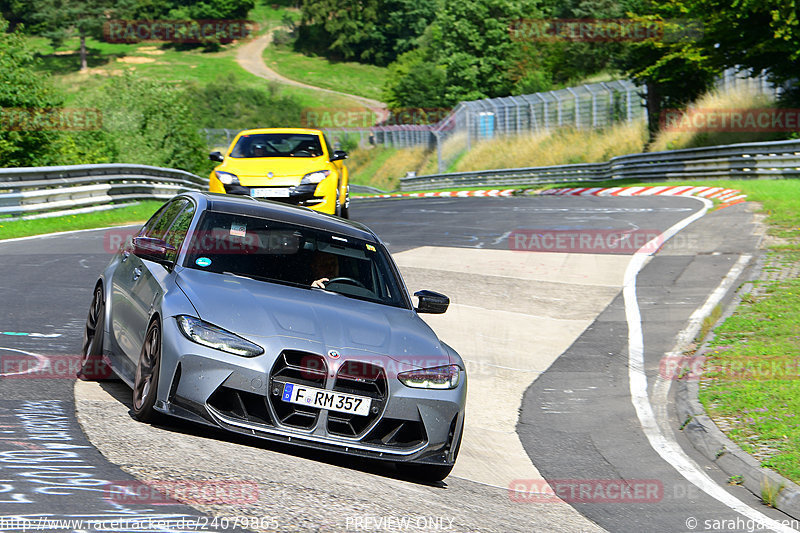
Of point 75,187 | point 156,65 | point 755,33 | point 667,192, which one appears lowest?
point 156,65

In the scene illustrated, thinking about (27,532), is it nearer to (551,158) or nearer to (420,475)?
(420,475)

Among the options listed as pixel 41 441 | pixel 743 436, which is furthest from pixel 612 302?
pixel 41 441

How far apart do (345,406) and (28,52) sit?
99.7ft

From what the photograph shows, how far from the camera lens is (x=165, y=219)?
27.5 ft

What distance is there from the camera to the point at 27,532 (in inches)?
167

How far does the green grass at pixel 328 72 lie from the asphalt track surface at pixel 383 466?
381ft

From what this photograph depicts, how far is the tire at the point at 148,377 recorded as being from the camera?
6.28 m

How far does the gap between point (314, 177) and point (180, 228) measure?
9.38 metres
